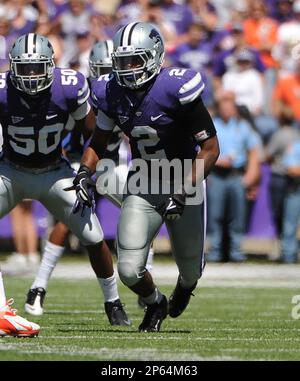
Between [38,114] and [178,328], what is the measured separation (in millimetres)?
1480

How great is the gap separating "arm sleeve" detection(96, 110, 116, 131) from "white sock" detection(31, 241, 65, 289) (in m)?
1.52

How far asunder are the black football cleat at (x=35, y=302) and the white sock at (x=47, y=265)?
6 centimetres

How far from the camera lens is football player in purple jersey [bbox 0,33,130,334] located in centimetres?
633

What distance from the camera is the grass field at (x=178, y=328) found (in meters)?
4.89

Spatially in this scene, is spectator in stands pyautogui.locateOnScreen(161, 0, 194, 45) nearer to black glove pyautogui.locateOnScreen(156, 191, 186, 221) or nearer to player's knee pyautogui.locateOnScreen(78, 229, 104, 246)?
player's knee pyautogui.locateOnScreen(78, 229, 104, 246)

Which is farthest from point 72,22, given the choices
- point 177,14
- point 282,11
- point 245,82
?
point 282,11

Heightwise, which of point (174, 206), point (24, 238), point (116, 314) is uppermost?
point (174, 206)

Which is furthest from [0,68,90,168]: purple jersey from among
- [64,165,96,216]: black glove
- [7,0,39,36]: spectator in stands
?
[7,0,39,36]: spectator in stands

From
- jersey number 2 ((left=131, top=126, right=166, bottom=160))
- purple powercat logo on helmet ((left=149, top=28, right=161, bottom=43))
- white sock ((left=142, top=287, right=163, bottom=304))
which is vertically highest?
purple powercat logo on helmet ((left=149, top=28, right=161, bottom=43))

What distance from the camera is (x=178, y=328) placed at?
20.6 feet

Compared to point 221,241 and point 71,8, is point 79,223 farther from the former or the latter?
point 71,8
